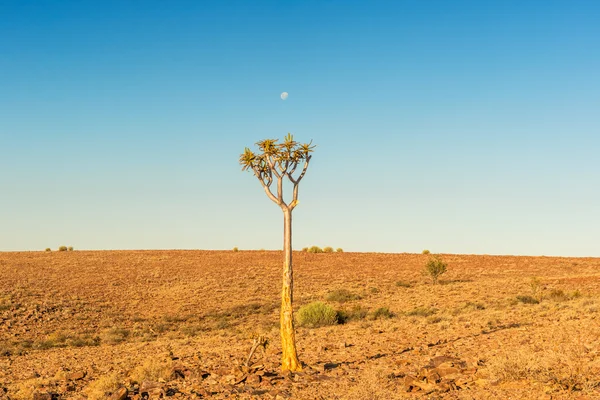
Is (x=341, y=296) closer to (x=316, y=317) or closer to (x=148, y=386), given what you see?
(x=316, y=317)

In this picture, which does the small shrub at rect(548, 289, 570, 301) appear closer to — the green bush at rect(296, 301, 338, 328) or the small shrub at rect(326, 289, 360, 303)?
the small shrub at rect(326, 289, 360, 303)

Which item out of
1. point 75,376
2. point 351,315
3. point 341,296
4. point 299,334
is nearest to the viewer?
point 75,376

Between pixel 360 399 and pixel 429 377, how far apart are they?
1.92 meters

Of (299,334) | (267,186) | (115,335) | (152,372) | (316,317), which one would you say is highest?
(267,186)

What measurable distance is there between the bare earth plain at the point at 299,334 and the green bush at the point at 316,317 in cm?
85

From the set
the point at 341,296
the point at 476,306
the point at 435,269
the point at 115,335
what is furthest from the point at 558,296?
the point at 115,335

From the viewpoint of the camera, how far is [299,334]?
22500mm

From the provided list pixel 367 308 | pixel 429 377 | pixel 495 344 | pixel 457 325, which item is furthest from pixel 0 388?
pixel 367 308

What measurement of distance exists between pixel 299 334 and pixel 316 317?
3.23 metres

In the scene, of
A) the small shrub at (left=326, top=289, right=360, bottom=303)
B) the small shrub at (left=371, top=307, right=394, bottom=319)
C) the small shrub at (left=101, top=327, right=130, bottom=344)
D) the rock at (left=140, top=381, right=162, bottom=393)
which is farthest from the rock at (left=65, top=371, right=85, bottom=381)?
the small shrub at (left=326, top=289, right=360, bottom=303)

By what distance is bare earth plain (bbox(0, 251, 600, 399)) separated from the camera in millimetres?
12703

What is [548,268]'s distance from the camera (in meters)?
54.8

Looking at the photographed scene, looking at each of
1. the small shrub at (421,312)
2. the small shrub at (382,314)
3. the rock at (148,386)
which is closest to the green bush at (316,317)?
the small shrub at (382,314)

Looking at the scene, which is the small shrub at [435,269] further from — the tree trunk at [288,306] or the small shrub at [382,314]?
the tree trunk at [288,306]
